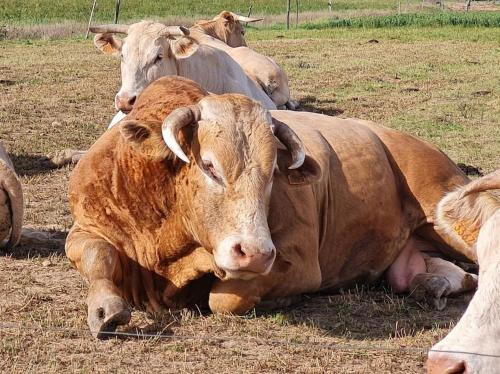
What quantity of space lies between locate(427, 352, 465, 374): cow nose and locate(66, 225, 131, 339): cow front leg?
225cm

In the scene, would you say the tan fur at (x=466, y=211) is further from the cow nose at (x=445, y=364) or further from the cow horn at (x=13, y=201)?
the cow horn at (x=13, y=201)

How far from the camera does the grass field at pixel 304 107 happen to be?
5.26 meters

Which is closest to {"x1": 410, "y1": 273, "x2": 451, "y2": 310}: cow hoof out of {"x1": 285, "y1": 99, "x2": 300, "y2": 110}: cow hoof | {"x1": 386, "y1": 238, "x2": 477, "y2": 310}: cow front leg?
{"x1": 386, "y1": 238, "x2": 477, "y2": 310}: cow front leg

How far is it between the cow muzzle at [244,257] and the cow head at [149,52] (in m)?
4.99

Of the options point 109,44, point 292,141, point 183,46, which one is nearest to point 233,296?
point 292,141

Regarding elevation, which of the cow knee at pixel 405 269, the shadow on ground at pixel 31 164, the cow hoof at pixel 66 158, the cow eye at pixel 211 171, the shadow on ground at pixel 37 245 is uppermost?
the cow eye at pixel 211 171

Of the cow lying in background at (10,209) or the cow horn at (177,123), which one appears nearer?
the cow horn at (177,123)

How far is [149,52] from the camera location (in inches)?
417

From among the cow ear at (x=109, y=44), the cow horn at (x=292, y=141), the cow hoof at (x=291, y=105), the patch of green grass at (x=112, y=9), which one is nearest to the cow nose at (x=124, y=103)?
the cow ear at (x=109, y=44)

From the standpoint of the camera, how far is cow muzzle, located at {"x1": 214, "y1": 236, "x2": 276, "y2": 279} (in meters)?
5.24

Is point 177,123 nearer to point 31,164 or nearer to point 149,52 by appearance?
point 149,52

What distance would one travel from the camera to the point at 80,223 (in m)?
6.26

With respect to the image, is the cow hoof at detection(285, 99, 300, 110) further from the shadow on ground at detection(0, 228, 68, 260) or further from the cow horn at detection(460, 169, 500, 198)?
the cow horn at detection(460, 169, 500, 198)

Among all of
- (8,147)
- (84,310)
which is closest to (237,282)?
(84,310)
